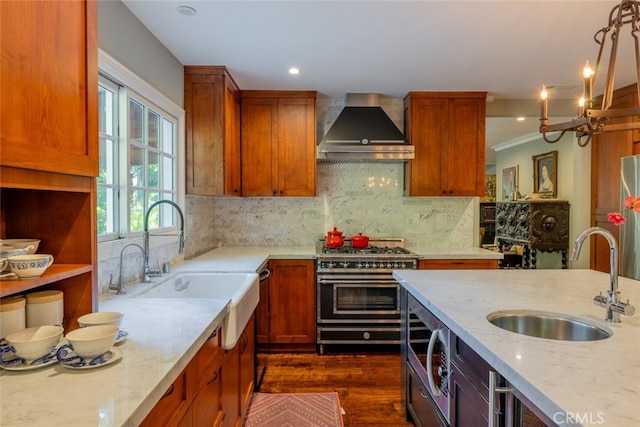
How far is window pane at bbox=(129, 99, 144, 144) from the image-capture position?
2380 millimetres

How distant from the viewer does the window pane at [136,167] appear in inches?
93.5

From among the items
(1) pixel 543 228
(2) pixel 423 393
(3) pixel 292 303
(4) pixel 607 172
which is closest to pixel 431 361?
(2) pixel 423 393

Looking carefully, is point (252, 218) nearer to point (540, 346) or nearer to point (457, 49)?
point (457, 49)

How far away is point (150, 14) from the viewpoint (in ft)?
7.48

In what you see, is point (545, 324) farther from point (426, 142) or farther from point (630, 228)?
point (630, 228)

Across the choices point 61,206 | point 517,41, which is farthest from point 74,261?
point 517,41

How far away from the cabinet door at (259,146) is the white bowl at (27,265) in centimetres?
277

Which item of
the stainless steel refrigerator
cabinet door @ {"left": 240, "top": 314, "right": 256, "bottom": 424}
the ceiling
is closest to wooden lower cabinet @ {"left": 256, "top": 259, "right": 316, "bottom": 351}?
A: cabinet door @ {"left": 240, "top": 314, "right": 256, "bottom": 424}

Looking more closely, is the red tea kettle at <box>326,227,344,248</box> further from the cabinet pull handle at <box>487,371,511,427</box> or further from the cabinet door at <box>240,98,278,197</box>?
the cabinet pull handle at <box>487,371,511,427</box>

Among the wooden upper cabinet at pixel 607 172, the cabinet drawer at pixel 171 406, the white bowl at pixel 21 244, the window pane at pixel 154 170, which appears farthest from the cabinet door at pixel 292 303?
the wooden upper cabinet at pixel 607 172

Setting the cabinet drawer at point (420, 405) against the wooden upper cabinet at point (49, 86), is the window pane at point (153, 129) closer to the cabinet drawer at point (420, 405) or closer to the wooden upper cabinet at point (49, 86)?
the wooden upper cabinet at point (49, 86)

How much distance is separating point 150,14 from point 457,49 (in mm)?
2171

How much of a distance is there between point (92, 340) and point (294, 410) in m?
1.86

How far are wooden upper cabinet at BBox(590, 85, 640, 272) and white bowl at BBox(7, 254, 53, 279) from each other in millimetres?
4794
